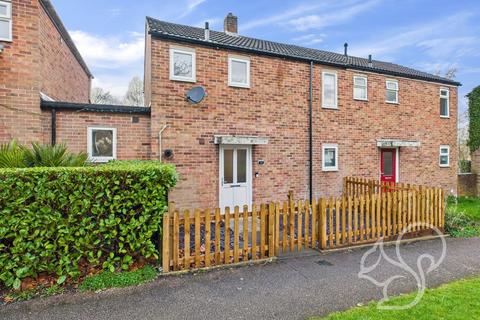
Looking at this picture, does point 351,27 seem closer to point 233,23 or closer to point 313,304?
point 233,23

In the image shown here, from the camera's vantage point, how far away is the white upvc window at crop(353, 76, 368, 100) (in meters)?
11.1

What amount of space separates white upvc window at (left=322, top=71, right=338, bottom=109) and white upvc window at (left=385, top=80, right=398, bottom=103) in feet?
9.42

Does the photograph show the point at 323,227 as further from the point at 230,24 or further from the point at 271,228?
the point at 230,24

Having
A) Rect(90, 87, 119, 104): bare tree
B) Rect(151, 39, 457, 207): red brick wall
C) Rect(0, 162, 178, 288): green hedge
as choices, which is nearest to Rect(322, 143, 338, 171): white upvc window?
Rect(151, 39, 457, 207): red brick wall

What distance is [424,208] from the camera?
686 centimetres

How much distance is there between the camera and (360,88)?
11188 mm

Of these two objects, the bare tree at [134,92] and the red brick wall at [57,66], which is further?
the bare tree at [134,92]

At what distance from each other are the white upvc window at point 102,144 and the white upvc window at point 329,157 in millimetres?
7556

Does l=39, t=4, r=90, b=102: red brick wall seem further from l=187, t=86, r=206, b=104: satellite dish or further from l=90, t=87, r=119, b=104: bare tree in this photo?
l=90, t=87, r=119, b=104: bare tree

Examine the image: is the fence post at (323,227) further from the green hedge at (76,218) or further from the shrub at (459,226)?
the shrub at (459,226)

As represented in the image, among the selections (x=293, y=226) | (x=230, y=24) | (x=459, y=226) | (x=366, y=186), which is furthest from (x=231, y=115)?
(x=459, y=226)

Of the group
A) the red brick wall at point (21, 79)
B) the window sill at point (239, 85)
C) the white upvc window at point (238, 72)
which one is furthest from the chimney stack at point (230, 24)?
the red brick wall at point (21, 79)

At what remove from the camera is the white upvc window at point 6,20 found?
655 centimetres

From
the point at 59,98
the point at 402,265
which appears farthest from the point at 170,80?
the point at 402,265
